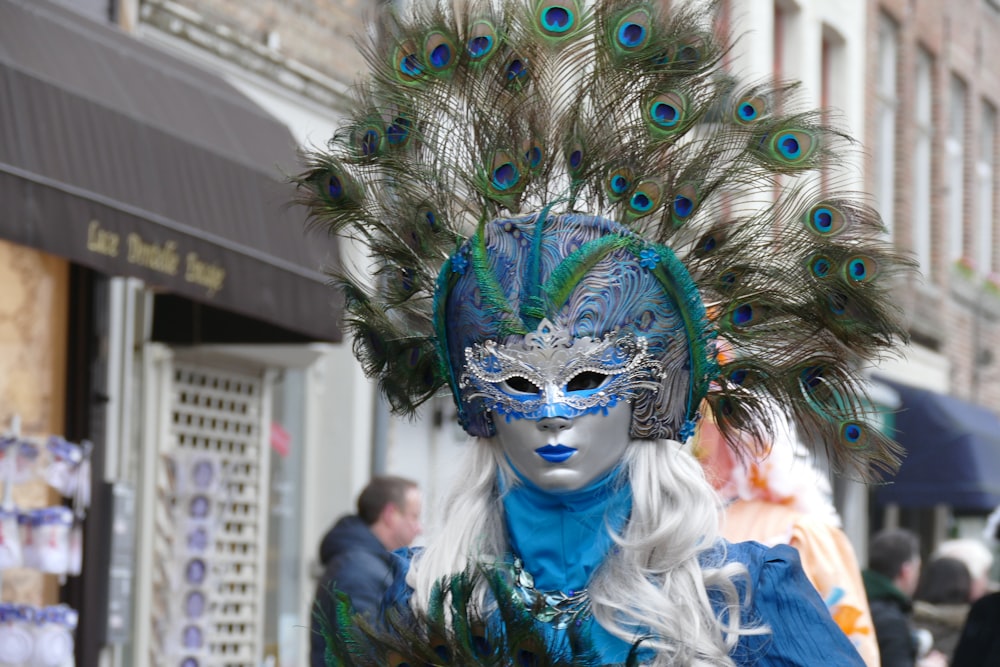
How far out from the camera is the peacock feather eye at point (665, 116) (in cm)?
385

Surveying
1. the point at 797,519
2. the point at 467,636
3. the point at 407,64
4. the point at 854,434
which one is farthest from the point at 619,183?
the point at 797,519

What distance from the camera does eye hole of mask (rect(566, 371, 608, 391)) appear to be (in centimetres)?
365

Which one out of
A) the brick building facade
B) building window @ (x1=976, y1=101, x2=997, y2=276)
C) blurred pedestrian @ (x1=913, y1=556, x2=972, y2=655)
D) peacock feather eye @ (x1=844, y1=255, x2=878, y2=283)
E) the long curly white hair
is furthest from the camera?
building window @ (x1=976, y1=101, x2=997, y2=276)

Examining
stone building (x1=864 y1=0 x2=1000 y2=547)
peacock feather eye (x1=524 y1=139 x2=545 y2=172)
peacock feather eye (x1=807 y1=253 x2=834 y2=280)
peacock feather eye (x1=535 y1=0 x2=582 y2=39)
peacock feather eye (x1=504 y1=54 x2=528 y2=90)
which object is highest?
stone building (x1=864 y1=0 x2=1000 y2=547)

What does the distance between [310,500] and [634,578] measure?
25.1 ft

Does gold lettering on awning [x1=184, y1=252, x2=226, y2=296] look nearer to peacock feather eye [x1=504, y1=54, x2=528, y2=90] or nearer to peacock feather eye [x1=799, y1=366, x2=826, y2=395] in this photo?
peacock feather eye [x1=504, y1=54, x2=528, y2=90]

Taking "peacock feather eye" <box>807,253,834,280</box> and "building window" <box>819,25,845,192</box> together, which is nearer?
"peacock feather eye" <box>807,253,834,280</box>

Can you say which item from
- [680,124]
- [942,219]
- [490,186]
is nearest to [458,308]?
[490,186]

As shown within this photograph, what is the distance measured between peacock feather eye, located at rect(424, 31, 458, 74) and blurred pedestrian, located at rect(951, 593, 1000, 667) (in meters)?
2.78

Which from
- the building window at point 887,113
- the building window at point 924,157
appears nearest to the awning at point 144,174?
the building window at point 887,113

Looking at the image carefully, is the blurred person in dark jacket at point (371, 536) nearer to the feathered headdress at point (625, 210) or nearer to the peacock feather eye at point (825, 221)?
the feathered headdress at point (625, 210)

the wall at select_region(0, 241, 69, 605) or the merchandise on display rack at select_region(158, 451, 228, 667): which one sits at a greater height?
the wall at select_region(0, 241, 69, 605)

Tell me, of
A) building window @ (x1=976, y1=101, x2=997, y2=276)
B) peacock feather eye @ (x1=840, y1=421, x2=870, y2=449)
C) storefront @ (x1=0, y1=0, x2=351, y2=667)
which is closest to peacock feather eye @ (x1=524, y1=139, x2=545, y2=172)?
peacock feather eye @ (x1=840, y1=421, x2=870, y2=449)

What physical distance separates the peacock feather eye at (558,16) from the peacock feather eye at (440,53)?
0.59 feet
